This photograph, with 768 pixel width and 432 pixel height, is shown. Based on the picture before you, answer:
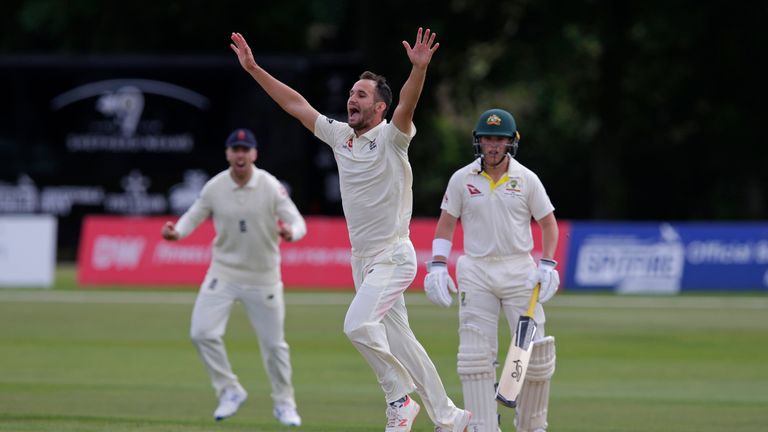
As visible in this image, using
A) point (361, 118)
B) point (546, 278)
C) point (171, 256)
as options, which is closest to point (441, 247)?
point (546, 278)

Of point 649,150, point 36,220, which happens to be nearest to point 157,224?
point 36,220

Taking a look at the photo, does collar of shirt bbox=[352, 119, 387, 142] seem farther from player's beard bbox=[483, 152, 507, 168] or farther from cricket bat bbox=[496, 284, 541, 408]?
cricket bat bbox=[496, 284, 541, 408]

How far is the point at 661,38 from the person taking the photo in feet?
90.1

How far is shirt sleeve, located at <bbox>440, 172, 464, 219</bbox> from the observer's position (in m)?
7.94

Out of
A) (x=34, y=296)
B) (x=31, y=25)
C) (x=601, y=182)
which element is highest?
(x=31, y=25)

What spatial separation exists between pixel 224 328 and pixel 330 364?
11.8 ft

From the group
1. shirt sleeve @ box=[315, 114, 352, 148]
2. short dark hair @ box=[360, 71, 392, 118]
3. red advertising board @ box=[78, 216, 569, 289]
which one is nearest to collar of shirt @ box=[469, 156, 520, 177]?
short dark hair @ box=[360, 71, 392, 118]

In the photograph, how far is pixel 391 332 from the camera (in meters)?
7.94

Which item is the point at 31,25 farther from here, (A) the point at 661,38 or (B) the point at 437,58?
(A) the point at 661,38

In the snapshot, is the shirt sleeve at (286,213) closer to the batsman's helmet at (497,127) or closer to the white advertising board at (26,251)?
the batsman's helmet at (497,127)

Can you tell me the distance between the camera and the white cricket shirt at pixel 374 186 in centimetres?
777

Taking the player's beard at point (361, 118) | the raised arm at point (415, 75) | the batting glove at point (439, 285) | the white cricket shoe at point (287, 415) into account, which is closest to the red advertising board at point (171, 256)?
the white cricket shoe at point (287, 415)

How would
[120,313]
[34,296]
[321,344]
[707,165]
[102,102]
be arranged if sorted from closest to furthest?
[321,344] < [120,313] < [34,296] < [102,102] < [707,165]

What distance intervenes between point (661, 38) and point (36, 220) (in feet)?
41.7
